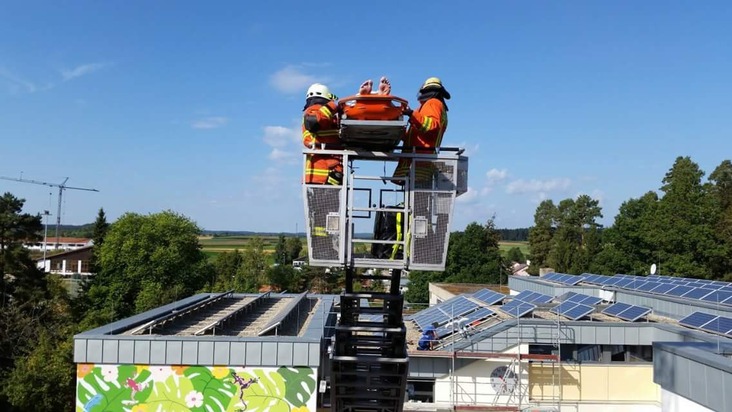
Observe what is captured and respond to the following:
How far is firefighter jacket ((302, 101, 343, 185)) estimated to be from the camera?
6613 millimetres

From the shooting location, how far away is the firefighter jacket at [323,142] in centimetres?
661

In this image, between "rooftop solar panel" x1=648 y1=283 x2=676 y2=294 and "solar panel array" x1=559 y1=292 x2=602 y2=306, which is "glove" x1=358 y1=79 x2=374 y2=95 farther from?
"rooftop solar panel" x1=648 y1=283 x2=676 y2=294

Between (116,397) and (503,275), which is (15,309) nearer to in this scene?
(116,397)

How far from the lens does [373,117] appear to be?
615 cm

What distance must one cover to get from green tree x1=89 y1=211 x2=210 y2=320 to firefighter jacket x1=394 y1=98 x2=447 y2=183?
1573 inches

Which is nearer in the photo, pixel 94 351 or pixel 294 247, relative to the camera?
pixel 94 351

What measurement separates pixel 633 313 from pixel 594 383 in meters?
3.30

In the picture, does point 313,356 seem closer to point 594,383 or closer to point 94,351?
point 94,351

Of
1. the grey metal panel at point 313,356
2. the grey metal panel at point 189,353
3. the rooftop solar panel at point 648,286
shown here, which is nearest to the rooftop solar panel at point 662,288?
the rooftop solar panel at point 648,286

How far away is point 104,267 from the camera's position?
153ft

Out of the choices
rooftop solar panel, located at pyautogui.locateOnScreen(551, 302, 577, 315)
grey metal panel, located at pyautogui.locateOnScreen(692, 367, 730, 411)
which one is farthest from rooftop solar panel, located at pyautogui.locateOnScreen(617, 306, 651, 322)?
grey metal panel, located at pyautogui.locateOnScreen(692, 367, 730, 411)

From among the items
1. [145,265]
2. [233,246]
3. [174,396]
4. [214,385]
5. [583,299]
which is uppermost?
[583,299]

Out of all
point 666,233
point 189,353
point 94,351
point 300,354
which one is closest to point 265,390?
point 300,354

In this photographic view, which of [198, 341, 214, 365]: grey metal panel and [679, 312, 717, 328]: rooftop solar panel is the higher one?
[679, 312, 717, 328]: rooftop solar panel
